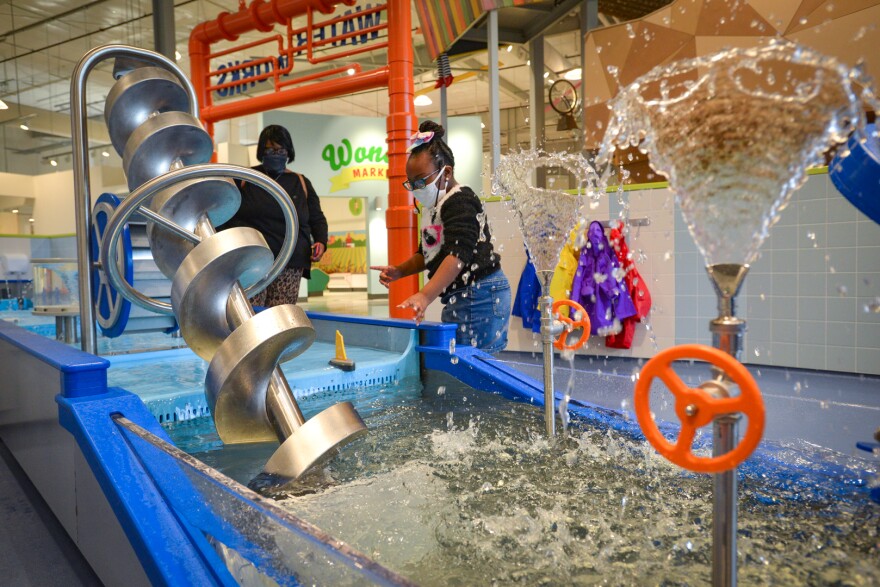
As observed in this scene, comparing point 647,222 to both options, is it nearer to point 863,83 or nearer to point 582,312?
point 582,312

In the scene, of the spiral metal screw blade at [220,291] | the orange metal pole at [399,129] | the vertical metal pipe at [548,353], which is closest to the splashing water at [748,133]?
the spiral metal screw blade at [220,291]

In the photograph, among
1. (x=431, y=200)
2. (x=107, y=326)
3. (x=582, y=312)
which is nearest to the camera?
(x=582, y=312)

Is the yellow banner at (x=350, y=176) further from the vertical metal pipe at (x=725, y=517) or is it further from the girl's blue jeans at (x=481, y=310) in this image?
the vertical metal pipe at (x=725, y=517)

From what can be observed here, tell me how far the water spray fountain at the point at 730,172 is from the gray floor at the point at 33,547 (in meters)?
1.44

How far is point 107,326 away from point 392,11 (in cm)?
379

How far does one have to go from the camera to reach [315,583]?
648 mm

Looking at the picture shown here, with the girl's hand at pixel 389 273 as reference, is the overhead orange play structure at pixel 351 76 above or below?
above

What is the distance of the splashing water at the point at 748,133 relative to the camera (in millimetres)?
612

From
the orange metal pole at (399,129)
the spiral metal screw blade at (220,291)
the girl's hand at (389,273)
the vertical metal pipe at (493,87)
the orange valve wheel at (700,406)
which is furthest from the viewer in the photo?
the vertical metal pipe at (493,87)

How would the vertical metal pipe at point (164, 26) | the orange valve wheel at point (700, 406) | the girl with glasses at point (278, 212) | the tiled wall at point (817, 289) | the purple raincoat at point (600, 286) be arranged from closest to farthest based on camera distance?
the orange valve wheel at point (700, 406)
the girl with glasses at point (278, 212)
the tiled wall at point (817, 289)
the purple raincoat at point (600, 286)
the vertical metal pipe at point (164, 26)

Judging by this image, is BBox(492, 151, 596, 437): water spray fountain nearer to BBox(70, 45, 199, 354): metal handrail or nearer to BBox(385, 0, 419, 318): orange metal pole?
BBox(70, 45, 199, 354): metal handrail

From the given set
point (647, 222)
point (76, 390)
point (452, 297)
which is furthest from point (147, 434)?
point (647, 222)

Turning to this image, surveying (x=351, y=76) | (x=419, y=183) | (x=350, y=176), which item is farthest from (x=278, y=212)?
(x=350, y=176)

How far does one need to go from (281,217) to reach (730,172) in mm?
2434
